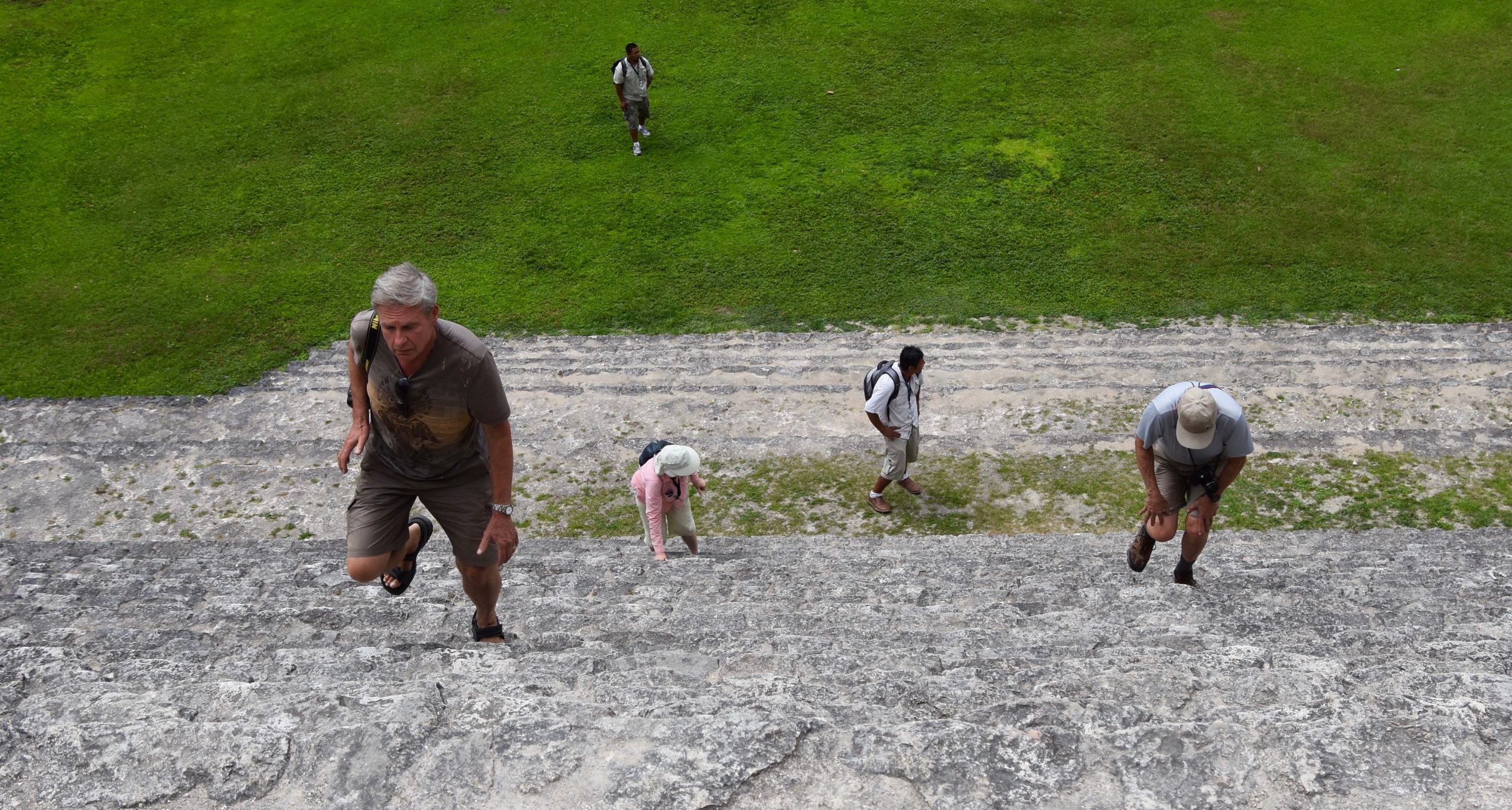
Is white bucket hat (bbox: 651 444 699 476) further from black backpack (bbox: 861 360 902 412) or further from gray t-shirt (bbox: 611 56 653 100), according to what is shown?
gray t-shirt (bbox: 611 56 653 100)

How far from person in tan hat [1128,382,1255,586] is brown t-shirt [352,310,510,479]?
3.37 m

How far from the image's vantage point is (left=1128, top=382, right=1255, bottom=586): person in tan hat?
5.44m

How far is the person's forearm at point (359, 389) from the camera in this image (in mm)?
4602

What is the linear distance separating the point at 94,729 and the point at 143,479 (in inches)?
253

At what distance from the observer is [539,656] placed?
15.6ft

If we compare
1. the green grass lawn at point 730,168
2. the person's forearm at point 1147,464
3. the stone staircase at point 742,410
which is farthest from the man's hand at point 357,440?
the green grass lawn at point 730,168

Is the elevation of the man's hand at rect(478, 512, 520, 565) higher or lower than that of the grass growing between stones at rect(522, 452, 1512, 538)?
higher

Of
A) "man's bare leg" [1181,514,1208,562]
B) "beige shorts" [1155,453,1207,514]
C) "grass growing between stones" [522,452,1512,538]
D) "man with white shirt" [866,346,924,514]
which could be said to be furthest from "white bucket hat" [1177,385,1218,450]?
"grass growing between stones" [522,452,1512,538]

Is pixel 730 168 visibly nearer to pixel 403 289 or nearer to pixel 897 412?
pixel 897 412

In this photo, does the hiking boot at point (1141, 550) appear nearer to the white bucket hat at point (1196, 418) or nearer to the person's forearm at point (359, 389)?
the white bucket hat at point (1196, 418)

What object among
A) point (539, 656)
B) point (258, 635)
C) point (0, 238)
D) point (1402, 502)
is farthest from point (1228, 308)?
point (0, 238)

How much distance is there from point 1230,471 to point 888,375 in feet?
8.70

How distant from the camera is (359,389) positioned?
464 centimetres

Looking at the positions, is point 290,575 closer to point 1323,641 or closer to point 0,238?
point 1323,641
